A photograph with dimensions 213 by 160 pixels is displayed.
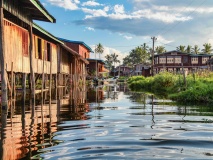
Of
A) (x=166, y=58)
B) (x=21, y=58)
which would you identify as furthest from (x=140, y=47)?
(x=21, y=58)

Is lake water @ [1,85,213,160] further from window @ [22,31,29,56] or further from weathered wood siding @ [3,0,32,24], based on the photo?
window @ [22,31,29,56]

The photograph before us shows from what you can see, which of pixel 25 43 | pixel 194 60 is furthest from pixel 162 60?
pixel 25 43

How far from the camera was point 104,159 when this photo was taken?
4.67 meters

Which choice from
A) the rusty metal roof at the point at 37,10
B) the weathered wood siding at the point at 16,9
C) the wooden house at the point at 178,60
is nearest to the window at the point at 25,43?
the rusty metal roof at the point at 37,10

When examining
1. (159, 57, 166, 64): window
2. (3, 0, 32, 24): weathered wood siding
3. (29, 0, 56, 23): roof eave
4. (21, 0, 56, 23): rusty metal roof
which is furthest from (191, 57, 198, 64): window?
(3, 0, 32, 24): weathered wood siding

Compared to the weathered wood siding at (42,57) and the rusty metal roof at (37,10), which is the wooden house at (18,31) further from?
the weathered wood siding at (42,57)

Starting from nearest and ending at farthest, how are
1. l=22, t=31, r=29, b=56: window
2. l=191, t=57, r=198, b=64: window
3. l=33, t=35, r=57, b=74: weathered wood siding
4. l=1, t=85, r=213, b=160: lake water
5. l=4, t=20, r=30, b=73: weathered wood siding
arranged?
l=1, t=85, r=213, b=160: lake water
l=4, t=20, r=30, b=73: weathered wood siding
l=22, t=31, r=29, b=56: window
l=33, t=35, r=57, b=74: weathered wood siding
l=191, t=57, r=198, b=64: window

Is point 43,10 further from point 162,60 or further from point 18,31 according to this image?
point 162,60

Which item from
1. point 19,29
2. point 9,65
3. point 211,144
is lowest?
point 211,144

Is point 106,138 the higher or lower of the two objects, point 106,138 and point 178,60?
the lower

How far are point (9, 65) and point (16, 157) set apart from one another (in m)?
9.77

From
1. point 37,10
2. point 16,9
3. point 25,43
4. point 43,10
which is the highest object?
point 37,10

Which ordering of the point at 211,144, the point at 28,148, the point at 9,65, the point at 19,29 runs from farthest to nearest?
the point at 19,29 → the point at 9,65 → the point at 211,144 → the point at 28,148

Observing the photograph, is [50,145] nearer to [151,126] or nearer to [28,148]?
[28,148]
